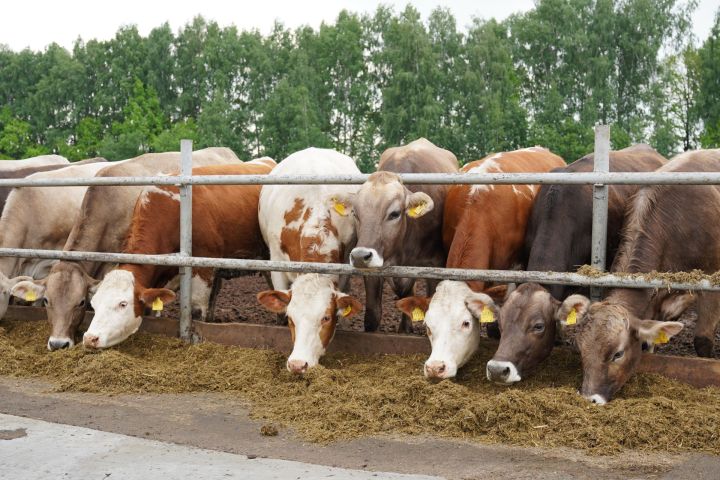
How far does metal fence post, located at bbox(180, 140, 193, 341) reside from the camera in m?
6.66

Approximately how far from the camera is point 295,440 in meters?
4.21

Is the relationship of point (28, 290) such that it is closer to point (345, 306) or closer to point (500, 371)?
point (345, 306)

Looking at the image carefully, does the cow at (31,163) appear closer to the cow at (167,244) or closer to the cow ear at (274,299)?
the cow at (167,244)

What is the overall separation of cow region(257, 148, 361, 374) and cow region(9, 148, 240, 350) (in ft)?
4.67

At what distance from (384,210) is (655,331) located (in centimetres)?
204

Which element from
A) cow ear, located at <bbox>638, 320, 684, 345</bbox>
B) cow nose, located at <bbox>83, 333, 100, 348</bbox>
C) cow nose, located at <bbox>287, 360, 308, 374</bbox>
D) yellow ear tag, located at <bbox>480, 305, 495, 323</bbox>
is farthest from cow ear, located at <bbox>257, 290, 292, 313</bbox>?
cow ear, located at <bbox>638, 320, 684, 345</bbox>

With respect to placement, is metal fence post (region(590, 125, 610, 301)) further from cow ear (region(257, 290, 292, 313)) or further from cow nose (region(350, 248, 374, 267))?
cow ear (region(257, 290, 292, 313))

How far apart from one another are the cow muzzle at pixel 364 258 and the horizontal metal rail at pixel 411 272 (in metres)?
0.14

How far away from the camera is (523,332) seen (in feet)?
16.6

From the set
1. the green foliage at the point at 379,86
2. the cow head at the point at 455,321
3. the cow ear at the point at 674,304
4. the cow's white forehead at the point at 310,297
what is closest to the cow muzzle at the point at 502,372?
the cow head at the point at 455,321

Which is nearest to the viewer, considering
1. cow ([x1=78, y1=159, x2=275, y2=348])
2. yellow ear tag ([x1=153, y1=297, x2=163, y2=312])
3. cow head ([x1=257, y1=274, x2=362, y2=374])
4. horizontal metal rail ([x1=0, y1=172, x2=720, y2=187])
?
horizontal metal rail ([x1=0, y1=172, x2=720, y2=187])

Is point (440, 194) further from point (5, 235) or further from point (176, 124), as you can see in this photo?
point (176, 124)

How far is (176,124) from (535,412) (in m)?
43.4

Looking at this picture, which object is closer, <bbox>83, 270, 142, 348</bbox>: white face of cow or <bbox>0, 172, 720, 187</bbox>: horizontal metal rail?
<bbox>0, 172, 720, 187</bbox>: horizontal metal rail
